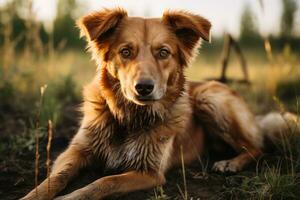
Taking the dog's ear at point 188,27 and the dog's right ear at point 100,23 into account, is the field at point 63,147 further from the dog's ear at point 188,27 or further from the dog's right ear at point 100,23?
the dog's ear at point 188,27

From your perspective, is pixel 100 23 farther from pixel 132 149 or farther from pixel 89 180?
pixel 89 180

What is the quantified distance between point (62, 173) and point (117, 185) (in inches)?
20.3

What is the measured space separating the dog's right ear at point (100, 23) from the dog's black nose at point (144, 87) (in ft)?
2.20

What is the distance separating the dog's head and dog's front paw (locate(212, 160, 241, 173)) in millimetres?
1042

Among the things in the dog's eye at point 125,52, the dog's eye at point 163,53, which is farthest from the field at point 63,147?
the dog's eye at point 163,53

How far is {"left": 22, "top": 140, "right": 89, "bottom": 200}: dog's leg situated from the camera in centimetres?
366

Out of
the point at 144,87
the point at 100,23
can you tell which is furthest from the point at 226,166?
the point at 100,23

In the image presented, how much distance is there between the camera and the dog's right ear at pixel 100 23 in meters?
4.22

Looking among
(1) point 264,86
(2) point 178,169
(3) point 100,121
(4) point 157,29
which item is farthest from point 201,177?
(1) point 264,86

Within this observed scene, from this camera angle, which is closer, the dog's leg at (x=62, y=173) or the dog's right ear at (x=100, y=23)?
the dog's leg at (x=62, y=173)

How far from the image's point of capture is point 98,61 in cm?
454

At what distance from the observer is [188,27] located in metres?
4.49

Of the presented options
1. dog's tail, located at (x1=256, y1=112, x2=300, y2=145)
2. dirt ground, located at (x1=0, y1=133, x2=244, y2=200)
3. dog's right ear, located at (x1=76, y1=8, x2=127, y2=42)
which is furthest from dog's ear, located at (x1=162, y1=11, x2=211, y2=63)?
dog's tail, located at (x1=256, y1=112, x2=300, y2=145)

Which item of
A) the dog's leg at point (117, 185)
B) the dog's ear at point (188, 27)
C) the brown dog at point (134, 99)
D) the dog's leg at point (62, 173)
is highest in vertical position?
the dog's ear at point (188, 27)
